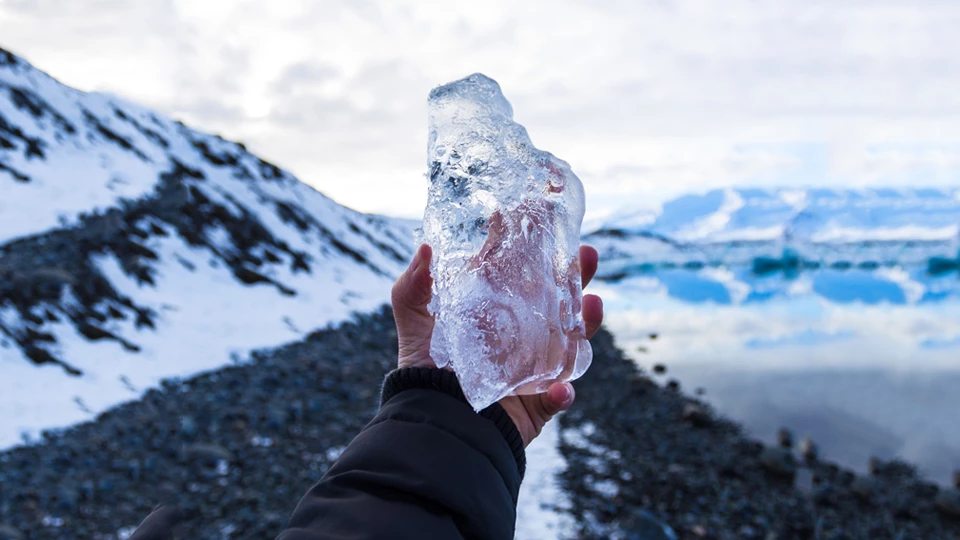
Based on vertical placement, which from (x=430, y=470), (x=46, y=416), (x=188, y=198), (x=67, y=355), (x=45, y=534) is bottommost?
(x=45, y=534)

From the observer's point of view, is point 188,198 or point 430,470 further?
point 188,198

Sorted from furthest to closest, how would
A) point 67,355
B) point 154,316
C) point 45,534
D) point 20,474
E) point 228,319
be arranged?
point 228,319
point 154,316
point 67,355
point 20,474
point 45,534

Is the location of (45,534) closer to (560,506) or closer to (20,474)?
(20,474)

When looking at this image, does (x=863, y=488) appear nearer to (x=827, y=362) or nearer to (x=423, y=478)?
(x=423, y=478)

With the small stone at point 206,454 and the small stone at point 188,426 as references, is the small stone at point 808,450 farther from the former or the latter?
the small stone at point 188,426

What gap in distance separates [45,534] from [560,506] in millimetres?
5525

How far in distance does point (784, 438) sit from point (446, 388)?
Result: 433 inches

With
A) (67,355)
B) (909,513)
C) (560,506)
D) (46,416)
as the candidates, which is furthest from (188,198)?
(909,513)

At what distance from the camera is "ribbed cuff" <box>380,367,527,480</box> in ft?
7.78

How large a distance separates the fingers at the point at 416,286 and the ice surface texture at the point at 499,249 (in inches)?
1.9

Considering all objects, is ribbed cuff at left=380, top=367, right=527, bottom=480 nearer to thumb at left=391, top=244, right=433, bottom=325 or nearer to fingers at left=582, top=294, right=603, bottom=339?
thumb at left=391, top=244, right=433, bottom=325

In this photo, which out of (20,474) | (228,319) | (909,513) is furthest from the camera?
(228,319)

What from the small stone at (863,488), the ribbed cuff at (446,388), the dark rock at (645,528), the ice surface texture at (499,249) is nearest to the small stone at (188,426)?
the dark rock at (645,528)

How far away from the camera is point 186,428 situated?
8789mm
